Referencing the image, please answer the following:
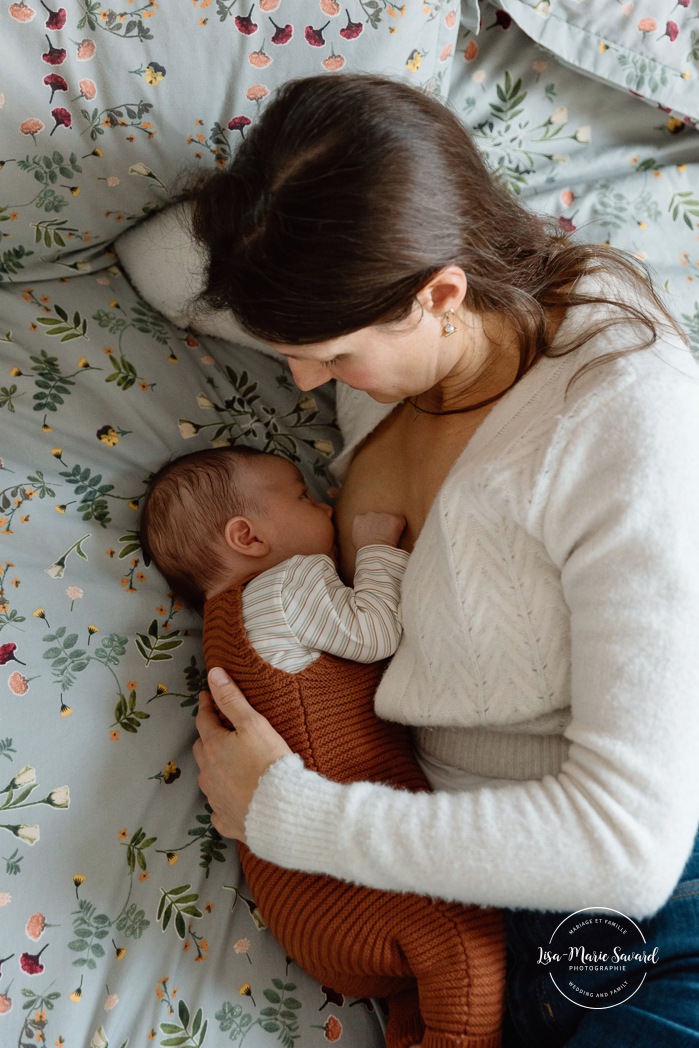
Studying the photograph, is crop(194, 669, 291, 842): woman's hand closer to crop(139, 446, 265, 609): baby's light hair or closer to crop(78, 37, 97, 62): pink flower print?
crop(139, 446, 265, 609): baby's light hair

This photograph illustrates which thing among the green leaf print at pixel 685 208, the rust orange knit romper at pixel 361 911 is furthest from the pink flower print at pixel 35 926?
the green leaf print at pixel 685 208

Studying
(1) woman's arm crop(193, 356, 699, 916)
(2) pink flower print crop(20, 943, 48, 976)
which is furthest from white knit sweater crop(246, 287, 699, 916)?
(2) pink flower print crop(20, 943, 48, 976)

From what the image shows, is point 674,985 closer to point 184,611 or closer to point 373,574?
point 373,574

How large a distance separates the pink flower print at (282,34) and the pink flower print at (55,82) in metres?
0.31

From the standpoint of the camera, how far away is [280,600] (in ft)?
4.07

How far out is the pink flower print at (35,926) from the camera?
3.63 feet

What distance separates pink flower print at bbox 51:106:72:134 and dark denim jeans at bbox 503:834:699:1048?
127cm

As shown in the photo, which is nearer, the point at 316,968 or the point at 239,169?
the point at 239,169

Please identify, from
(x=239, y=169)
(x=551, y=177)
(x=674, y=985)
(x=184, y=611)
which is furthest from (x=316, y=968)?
(x=551, y=177)

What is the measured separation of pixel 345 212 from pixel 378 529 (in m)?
0.57

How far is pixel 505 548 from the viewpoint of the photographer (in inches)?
41.4

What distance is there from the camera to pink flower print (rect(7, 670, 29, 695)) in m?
1.23

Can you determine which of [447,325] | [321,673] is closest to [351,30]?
[447,325]

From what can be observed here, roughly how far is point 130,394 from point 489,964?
101 cm
